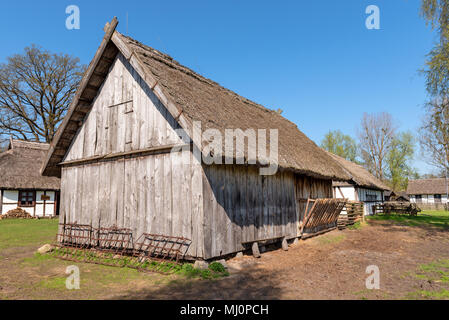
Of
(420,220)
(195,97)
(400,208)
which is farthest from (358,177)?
(195,97)

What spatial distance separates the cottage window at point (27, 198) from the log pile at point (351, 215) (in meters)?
22.7

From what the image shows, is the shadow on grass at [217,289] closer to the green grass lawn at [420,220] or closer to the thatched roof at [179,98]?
the thatched roof at [179,98]

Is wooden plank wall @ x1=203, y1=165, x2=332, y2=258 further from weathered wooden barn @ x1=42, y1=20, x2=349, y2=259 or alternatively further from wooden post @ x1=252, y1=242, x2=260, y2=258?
wooden post @ x1=252, y1=242, x2=260, y2=258

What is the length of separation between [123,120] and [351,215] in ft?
48.3

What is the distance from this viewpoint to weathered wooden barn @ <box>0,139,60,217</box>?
70.5 feet

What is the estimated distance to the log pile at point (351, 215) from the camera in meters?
16.0

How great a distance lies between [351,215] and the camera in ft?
57.6

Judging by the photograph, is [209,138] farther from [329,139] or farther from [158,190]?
[329,139]

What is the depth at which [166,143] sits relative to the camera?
7512 mm

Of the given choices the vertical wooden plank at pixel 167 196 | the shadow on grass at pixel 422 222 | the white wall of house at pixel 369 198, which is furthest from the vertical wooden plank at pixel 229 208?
the white wall of house at pixel 369 198

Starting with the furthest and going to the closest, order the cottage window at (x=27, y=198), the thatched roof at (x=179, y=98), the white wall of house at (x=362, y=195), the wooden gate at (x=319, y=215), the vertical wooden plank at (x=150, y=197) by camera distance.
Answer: the cottage window at (x=27, y=198) < the white wall of house at (x=362, y=195) < the wooden gate at (x=319, y=215) < the vertical wooden plank at (x=150, y=197) < the thatched roof at (x=179, y=98)

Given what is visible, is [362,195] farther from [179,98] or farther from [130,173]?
[179,98]

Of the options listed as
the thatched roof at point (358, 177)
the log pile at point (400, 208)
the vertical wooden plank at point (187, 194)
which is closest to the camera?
the vertical wooden plank at point (187, 194)
